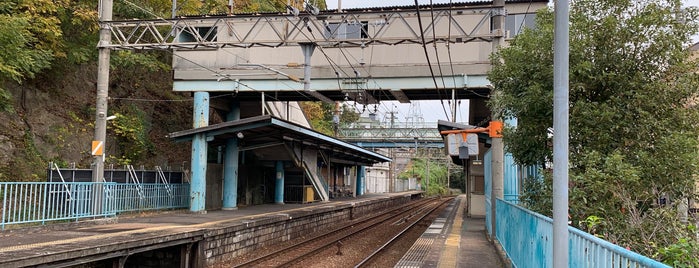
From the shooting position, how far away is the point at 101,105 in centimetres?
1382

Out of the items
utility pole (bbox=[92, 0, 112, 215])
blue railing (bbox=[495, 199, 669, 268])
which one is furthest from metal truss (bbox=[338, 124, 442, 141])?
blue railing (bbox=[495, 199, 669, 268])

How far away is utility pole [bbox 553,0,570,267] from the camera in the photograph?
4.14 meters

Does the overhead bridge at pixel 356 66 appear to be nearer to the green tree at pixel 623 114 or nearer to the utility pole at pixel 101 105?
the utility pole at pixel 101 105

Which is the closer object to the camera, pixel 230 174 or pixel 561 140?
pixel 561 140

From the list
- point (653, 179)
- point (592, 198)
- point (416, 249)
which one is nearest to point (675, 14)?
point (653, 179)

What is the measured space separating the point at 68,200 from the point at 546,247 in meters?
11.1

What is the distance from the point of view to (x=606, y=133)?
641 cm

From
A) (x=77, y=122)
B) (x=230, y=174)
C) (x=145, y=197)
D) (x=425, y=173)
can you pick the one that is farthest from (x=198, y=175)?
(x=425, y=173)

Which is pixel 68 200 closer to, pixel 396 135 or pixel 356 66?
pixel 356 66

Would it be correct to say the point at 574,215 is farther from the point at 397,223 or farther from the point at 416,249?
the point at 397,223

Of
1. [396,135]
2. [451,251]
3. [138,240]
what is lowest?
[451,251]

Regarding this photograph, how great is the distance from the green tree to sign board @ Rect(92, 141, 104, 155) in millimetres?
10992

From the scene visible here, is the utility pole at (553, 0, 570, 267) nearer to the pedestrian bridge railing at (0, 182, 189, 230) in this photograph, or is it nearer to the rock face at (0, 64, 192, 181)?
the pedestrian bridge railing at (0, 182, 189, 230)

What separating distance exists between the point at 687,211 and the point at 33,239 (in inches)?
426
